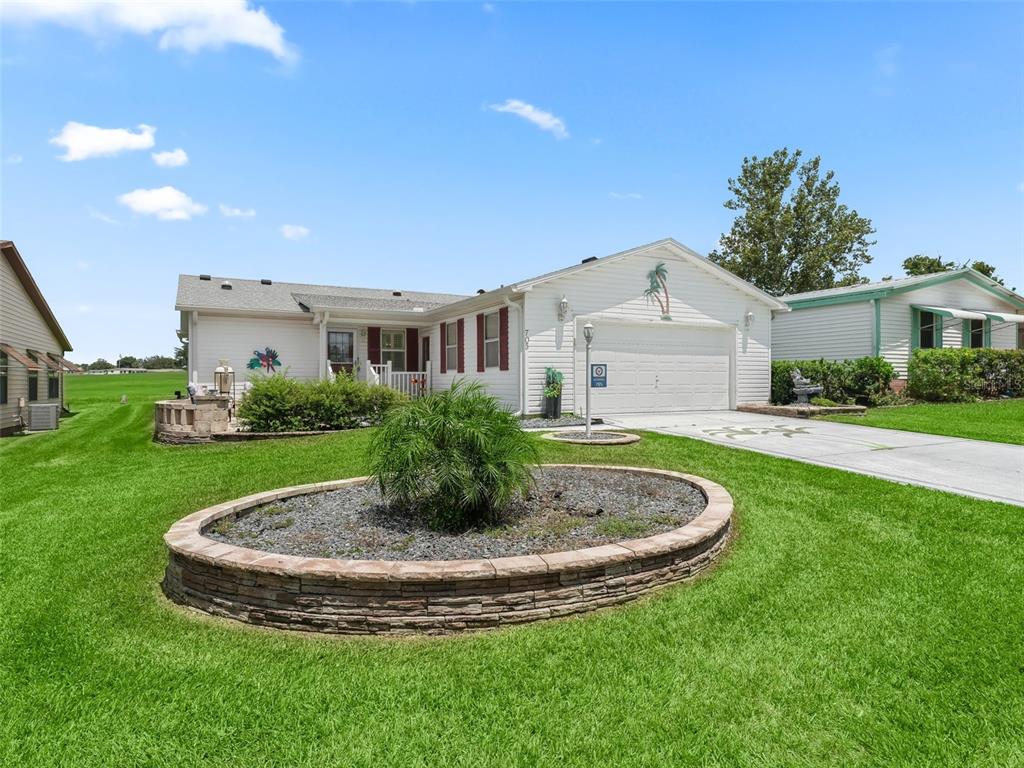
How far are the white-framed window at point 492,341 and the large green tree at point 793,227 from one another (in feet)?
76.9

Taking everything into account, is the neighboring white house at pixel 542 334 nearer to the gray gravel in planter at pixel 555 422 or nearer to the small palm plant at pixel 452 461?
the gray gravel in planter at pixel 555 422

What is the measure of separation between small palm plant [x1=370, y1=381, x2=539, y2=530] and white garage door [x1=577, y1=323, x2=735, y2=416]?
8.70 m

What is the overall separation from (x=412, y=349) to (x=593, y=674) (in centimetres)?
1490

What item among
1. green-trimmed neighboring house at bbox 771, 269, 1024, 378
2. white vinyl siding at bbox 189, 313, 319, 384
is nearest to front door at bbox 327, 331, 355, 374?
white vinyl siding at bbox 189, 313, 319, 384

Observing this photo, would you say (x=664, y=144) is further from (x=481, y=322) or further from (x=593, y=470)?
(x=593, y=470)

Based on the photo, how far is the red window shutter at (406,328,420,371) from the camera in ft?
54.7

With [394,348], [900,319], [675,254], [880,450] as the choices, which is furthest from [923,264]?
[394,348]

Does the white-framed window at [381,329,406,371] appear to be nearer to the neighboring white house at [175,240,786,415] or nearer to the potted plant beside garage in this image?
the neighboring white house at [175,240,786,415]

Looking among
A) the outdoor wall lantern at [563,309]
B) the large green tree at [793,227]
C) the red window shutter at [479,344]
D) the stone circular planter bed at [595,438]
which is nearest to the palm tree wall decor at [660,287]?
the outdoor wall lantern at [563,309]

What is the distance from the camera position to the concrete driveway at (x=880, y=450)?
5.87 metres

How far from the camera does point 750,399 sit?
14781 mm

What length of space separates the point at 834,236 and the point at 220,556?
35.3 m

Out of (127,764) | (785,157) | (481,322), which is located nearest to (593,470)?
(127,764)

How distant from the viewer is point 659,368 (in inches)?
543
